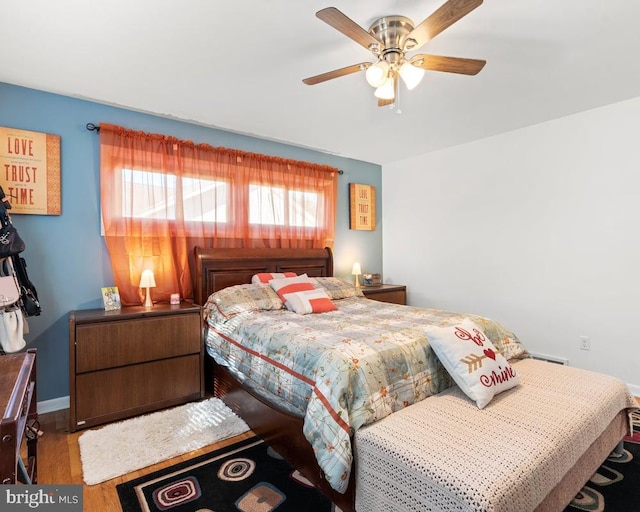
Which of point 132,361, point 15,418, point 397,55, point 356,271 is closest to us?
point 15,418

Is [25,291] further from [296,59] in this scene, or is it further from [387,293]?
[387,293]

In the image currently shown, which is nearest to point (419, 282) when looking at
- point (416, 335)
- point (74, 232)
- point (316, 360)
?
point (416, 335)

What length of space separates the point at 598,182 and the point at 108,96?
4.13 metres

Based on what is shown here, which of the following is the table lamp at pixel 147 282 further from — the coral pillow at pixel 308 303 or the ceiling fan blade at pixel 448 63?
the ceiling fan blade at pixel 448 63

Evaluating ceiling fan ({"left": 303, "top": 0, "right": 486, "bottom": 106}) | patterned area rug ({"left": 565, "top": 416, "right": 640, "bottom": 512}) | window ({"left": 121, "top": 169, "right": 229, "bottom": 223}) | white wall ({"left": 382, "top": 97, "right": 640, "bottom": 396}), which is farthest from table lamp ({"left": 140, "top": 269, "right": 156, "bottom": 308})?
white wall ({"left": 382, "top": 97, "right": 640, "bottom": 396})

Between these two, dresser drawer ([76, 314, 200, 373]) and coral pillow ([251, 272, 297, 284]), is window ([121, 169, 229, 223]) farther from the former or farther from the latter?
dresser drawer ([76, 314, 200, 373])

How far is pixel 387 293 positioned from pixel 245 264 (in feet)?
5.70

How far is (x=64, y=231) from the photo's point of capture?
8.84 feet

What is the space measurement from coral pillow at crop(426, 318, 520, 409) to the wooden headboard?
204 centimetres

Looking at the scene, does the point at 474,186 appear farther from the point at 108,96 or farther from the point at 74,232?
the point at 74,232

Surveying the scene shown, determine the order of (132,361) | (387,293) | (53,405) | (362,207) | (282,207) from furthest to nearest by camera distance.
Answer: (362,207)
(387,293)
(282,207)
(53,405)
(132,361)

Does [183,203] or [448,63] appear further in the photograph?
[183,203]

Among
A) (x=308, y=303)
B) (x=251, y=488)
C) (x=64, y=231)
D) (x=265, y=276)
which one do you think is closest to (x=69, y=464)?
(x=251, y=488)

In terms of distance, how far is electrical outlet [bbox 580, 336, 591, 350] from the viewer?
10.2 ft
